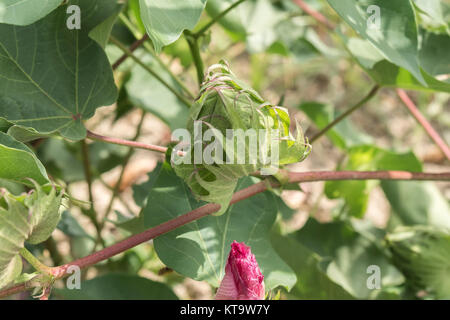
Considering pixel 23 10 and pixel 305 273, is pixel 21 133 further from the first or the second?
pixel 305 273

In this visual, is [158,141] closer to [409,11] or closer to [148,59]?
[148,59]

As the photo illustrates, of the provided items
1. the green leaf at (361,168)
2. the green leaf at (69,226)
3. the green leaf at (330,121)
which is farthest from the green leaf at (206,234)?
the green leaf at (330,121)

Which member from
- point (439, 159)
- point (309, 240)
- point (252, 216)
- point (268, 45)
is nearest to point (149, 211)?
point (252, 216)

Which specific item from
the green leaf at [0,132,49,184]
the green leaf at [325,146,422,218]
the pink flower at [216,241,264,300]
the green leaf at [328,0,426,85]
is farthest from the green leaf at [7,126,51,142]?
the green leaf at [325,146,422,218]

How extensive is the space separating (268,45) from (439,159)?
3.35 feet

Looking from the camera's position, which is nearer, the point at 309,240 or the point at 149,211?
the point at 149,211

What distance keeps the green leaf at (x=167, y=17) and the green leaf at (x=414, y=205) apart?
27.0 inches

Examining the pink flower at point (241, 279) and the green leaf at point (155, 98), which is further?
the green leaf at point (155, 98)

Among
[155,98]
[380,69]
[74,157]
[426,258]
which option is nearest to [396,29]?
[380,69]

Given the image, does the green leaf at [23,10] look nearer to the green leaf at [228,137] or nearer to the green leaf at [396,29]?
the green leaf at [228,137]

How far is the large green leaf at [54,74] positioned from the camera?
68cm

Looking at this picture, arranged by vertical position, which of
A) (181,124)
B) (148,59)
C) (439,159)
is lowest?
(181,124)

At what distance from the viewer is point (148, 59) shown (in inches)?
44.8

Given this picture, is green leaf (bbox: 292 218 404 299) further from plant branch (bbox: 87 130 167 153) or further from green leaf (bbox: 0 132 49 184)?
green leaf (bbox: 0 132 49 184)
